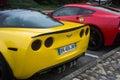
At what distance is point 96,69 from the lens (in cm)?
576

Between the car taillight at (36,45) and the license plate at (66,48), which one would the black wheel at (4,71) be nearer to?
the car taillight at (36,45)

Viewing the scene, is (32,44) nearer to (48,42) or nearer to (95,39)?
(48,42)

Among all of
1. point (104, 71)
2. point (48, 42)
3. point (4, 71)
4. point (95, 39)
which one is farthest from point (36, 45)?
point (95, 39)

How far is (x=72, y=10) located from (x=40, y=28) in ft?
11.4

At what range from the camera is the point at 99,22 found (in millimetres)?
7645

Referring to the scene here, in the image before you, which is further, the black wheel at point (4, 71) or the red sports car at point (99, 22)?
the red sports car at point (99, 22)

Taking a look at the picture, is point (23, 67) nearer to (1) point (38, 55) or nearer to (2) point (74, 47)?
(1) point (38, 55)

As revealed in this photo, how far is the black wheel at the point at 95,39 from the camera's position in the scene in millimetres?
7586

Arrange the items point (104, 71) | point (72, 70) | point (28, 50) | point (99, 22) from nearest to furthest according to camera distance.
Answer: point (28, 50) → point (104, 71) → point (72, 70) → point (99, 22)

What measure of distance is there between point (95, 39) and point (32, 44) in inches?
138

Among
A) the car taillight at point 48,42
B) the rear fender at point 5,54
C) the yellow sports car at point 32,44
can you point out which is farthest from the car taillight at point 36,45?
the rear fender at point 5,54

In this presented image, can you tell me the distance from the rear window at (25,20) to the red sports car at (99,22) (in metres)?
2.16

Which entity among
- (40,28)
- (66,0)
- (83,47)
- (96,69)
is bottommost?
(66,0)

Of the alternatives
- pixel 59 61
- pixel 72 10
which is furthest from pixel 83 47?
pixel 72 10
